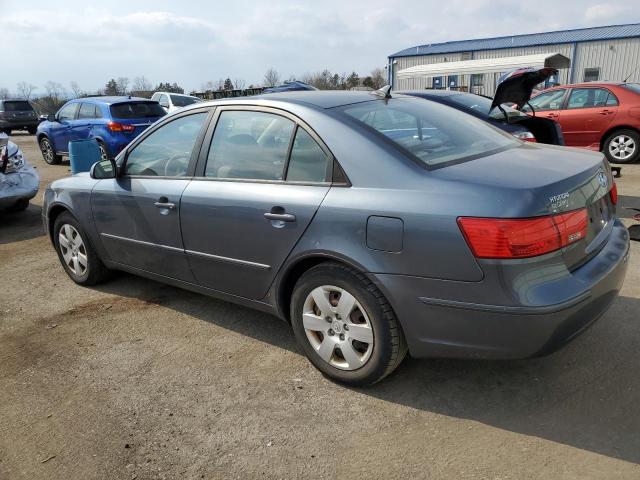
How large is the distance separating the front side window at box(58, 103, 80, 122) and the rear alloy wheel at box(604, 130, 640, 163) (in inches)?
454

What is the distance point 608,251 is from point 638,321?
1.07 meters

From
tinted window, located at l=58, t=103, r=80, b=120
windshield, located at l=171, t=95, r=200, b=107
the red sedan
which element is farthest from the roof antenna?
Result: windshield, located at l=171, t=95, r=200, b=107

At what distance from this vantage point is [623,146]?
9.55 meters

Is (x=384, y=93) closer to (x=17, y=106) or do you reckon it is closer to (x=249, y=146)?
(x=249, y=146)

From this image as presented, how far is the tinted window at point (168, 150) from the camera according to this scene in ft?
11.8

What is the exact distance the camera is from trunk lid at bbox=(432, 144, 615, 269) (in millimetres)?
2283

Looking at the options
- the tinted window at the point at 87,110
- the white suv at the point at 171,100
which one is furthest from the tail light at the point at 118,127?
the white suv at the point at 171,100

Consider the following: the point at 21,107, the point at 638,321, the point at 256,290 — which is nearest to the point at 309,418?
the point at 256,290

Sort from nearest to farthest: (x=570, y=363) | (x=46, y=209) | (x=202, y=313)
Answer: (x=570, y=363) → (x=202, y=313) → (x=46, y=209)

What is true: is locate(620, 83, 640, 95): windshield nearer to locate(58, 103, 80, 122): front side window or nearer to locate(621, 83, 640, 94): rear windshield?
locate(621, 83, 640, 94): rear windshield

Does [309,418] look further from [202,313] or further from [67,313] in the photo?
[67,313]

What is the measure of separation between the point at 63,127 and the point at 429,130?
11.8m

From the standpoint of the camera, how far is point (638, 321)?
3.47 metres

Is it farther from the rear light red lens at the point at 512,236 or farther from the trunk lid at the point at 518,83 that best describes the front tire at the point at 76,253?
the trunk lid at the point at 518,83
